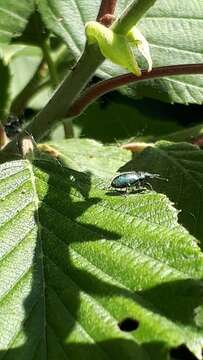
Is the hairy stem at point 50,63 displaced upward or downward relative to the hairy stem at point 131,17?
downward

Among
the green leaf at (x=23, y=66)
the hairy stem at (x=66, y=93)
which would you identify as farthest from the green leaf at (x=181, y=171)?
the green leaf at (x=23, y=66)

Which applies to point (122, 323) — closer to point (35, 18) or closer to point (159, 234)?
point (159, 234)

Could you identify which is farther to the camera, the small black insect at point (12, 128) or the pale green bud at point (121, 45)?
the small black insect at point (12, 128)

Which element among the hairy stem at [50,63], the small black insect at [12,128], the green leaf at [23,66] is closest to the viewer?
the small black insect at [12,128]

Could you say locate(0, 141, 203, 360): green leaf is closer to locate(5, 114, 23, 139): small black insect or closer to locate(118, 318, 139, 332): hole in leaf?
locate(118, 318, 139, 332): hole in leaf

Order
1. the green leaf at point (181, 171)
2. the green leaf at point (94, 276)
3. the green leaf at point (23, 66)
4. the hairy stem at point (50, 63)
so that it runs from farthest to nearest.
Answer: the green leaf at point (23, 66) → the hairy stem at point (50, 63) → the green leaf at point (181, 171) → the green leaf at point (94, 276)

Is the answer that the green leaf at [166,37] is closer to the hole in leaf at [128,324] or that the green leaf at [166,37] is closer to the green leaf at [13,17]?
the green leaf at [13,17]

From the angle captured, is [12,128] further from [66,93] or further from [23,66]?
[23,66]
